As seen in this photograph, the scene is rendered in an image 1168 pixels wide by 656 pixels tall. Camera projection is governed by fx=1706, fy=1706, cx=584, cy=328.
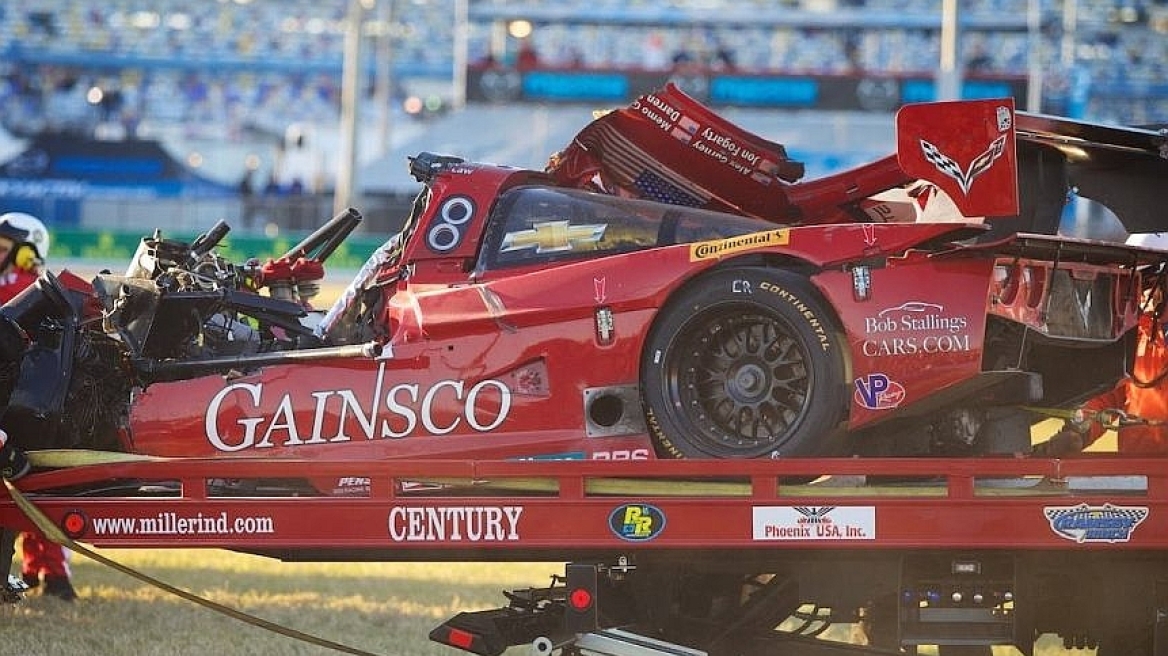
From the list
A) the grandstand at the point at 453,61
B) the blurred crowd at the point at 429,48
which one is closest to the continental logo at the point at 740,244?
the grandstand at the point at 453,61

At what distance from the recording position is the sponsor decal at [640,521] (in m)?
5.16

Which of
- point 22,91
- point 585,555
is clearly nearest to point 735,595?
point 585,555

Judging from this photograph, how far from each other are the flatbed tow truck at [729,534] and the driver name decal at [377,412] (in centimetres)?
39

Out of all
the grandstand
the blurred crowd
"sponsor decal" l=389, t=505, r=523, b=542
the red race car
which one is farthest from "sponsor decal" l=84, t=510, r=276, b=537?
the blurred crowd

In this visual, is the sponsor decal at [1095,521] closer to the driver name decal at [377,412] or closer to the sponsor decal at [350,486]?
the driver name decal at [377,412]

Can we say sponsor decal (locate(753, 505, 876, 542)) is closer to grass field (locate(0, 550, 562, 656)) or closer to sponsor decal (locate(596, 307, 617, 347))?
sponsor decal (locate(596, 307, 617, 347))

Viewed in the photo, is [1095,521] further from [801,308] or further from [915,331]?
[801,308]

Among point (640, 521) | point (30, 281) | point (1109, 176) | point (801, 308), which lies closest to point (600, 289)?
point (801, 308)

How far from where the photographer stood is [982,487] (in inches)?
206

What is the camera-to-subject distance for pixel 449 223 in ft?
20.9

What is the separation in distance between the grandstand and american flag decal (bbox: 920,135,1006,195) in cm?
2974

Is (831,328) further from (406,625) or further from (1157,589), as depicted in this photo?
(406,625)

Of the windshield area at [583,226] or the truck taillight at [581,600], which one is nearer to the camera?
the truck taillight at [581,600]

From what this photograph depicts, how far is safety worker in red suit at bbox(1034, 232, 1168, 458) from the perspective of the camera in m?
6.21
